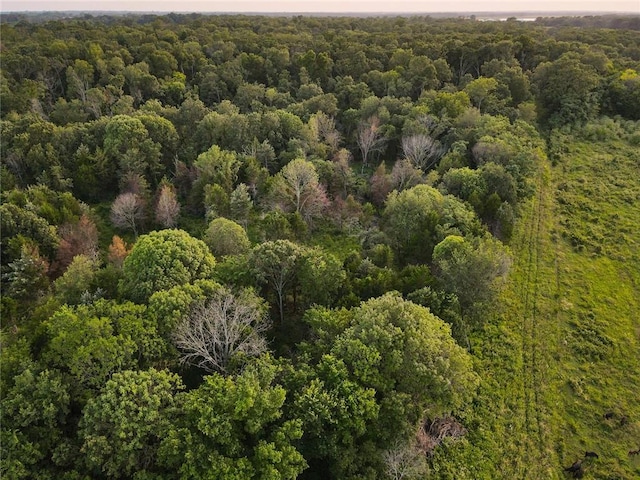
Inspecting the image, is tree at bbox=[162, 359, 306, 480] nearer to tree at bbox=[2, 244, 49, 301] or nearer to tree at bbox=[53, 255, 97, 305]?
tree at bbox=[53, 255, 97, 305]

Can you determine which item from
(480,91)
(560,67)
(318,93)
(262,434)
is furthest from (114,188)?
(560,67)

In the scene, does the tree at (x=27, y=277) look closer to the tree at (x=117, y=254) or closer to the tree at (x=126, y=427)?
the tree at (x=117, y=254)

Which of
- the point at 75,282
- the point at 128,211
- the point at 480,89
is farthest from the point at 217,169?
the point at 480,89

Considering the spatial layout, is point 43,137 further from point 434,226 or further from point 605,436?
point 605,436

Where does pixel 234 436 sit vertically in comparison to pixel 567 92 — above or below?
below

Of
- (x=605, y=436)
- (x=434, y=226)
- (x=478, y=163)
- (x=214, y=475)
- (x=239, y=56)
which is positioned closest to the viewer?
(x=214, y=475)

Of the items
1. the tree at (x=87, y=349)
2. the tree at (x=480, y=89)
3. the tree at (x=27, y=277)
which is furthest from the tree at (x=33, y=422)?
the tree at (x=480, y=89)

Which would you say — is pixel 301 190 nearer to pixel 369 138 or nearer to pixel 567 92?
pixel 369 138
